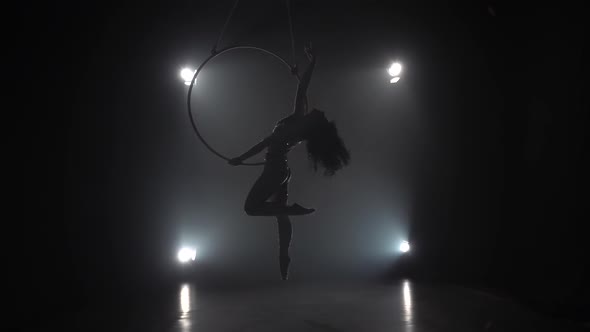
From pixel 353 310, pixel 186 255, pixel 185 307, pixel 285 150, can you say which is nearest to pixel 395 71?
pixel 285 150

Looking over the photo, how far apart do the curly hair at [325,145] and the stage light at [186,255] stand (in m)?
3.52

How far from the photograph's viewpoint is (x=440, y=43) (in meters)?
5.76

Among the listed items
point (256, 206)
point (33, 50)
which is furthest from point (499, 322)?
point (33, 50)

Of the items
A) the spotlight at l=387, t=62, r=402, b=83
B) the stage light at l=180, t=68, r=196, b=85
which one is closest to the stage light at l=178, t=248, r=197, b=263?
the stage light at l=180, t=68, r=196, b=85

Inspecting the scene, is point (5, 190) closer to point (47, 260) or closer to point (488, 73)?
point (47, 260)

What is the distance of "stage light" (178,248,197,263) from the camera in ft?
20.6

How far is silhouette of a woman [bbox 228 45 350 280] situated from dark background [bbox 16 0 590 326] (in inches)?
78.5

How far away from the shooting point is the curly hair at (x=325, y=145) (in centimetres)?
338

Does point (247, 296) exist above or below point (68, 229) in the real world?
below

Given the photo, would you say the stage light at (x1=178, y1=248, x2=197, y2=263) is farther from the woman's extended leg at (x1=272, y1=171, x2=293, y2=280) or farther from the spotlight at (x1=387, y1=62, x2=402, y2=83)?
the spotlight at (x1=387, y1=62, x2=402, y2=83)

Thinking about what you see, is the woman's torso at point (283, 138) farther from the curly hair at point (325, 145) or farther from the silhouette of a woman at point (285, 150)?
the curly hair at point (325, 145)

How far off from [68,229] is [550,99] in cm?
490

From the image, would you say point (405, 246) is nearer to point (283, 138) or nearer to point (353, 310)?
point (353, 310)

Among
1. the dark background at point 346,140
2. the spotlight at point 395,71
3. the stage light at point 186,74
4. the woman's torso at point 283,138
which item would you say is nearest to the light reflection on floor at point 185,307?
the dark background at point 346,140
